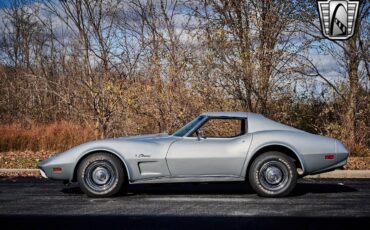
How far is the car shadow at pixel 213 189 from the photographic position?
8.48 m

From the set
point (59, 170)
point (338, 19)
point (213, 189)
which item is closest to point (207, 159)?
point (213, 189)

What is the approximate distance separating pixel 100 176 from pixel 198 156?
141 cm

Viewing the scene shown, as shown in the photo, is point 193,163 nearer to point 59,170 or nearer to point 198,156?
point 198,156

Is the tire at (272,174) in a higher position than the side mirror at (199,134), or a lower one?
lower

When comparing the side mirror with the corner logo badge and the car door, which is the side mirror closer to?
the car door

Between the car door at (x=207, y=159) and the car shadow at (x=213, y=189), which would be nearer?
the car door at (x=207, y=159)

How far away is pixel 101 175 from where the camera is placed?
25.5ft

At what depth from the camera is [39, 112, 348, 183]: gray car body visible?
305 inches

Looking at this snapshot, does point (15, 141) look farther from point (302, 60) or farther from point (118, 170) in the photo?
point (118, 170)

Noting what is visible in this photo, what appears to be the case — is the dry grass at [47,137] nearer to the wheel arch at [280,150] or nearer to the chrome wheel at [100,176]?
the chrome wheel at [100,176]

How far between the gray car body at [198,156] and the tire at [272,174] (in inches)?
5.0

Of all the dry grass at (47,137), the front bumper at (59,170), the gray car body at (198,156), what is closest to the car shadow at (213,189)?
the gray car body at (198,156)

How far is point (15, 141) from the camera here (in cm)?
1681

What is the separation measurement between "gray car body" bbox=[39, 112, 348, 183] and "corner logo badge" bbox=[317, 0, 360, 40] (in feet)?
24.5
